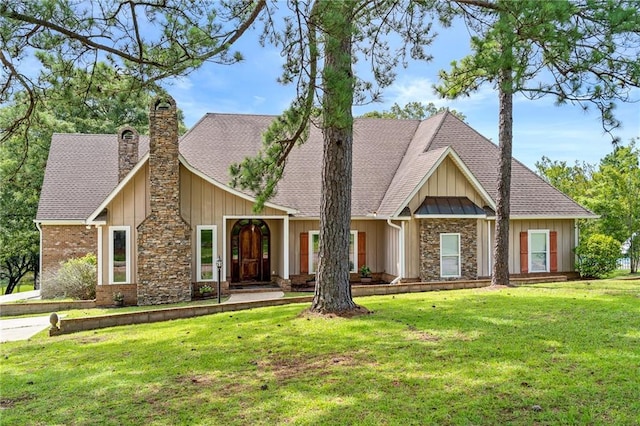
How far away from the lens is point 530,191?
18.7 m

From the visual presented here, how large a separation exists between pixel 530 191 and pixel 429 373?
15.5 metres

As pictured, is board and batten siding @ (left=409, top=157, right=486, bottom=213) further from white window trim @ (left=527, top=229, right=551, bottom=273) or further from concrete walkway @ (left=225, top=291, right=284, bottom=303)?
concrete walkway @ (left=225, top=291, right=284, bottom=303)

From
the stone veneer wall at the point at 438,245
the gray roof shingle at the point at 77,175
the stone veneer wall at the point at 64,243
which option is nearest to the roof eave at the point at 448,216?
the stone veneer wall at the point at 438,245

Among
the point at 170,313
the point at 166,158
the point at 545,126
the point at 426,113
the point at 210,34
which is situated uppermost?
the point at 426,113

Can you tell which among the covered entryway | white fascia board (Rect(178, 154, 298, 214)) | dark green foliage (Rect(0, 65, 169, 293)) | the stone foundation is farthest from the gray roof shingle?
the covered entryway

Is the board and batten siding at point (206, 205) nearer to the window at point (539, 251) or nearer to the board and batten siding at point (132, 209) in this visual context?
the board and batten siding at point (132, 209)

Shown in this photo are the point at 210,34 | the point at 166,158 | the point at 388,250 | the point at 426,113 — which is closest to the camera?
the point at 210,34

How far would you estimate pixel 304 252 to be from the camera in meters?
17.8

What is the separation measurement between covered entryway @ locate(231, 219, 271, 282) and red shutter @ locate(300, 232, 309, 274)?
1401 mm

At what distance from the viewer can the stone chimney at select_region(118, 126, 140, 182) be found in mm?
17656

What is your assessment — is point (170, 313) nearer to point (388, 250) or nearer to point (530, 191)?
point (388, 250)

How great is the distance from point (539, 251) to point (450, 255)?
4.02 meters

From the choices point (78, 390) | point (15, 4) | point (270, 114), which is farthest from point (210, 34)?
point (270, 114)

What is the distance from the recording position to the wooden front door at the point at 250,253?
59.1 ft
